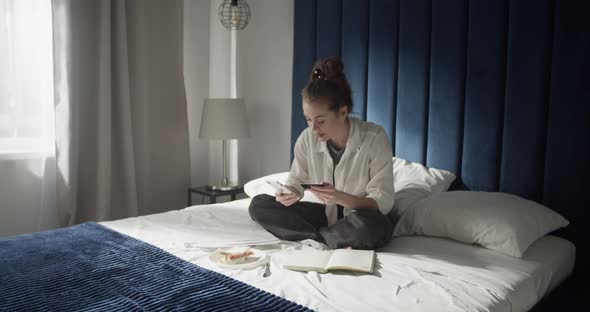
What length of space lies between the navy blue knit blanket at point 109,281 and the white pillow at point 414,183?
3.36 feet

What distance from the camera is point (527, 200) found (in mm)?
2232

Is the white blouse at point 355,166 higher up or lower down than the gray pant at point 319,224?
higher up

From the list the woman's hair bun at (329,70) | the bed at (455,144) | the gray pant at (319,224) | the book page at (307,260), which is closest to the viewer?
the bed at (455,144)

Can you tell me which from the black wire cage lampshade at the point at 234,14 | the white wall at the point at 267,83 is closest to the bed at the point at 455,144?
the white wall at the point at 267,83

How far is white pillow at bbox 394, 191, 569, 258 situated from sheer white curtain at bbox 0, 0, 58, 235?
219 cm

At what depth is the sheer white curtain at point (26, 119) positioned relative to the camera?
2982mm

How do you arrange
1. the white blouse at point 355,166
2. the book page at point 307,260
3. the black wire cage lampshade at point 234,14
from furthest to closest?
the black wire cage lampshade at point 234,14 < the white blouse at point 355,166 < the book page at point 307,260

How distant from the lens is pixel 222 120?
345 centimetres

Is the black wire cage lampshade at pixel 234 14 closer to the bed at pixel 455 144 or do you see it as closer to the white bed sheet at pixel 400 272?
the bed at pixel 455 144

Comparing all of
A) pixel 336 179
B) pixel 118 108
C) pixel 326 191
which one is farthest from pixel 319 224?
pixel 118 108

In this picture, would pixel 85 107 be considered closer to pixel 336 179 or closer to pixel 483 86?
pixel 336 179

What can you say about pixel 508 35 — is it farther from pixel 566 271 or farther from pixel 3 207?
pixel 3 207

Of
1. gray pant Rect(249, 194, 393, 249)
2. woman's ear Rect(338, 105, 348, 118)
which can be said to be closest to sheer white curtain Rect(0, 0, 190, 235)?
gray pant Rect(249, 194, 393, 249)

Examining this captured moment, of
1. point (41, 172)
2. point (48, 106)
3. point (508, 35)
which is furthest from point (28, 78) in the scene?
point (508, 35)
